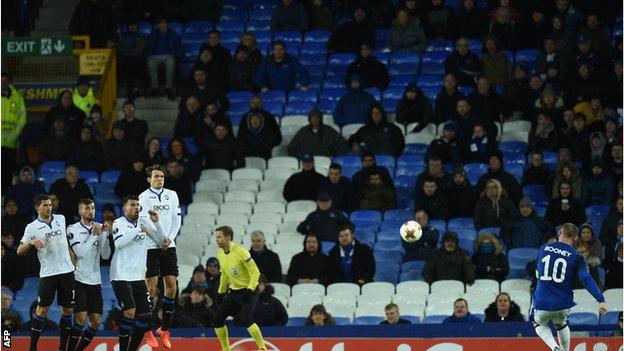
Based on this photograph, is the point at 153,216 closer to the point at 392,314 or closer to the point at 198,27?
the point at 392,314

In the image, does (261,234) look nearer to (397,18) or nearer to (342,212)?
(342,212)

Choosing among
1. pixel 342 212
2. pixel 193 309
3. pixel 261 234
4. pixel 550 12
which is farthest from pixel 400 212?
pixel 550 12

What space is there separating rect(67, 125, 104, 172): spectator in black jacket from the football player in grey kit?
7585 millimetres

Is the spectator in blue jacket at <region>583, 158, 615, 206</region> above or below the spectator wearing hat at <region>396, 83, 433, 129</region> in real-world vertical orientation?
below

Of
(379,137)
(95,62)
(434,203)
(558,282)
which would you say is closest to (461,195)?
(434,203)

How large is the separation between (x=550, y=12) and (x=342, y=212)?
256 inches

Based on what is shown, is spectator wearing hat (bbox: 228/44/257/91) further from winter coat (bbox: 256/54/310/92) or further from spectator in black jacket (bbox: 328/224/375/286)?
spectator in black jacket (bbox: 328/224/375/286)

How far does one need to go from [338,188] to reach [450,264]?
2880mm

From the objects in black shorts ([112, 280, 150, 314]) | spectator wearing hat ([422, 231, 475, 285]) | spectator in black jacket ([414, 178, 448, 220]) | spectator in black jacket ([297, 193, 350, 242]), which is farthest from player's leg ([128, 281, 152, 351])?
spectator in black jacket ([414, 178, 448, 220])

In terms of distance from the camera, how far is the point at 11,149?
88.1 feet

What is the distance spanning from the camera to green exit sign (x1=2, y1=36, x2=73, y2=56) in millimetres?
28312

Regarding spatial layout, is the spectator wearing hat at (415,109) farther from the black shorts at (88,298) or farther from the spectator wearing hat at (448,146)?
the black shorts at (88,298)

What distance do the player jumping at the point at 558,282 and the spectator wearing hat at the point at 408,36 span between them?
33.3ft

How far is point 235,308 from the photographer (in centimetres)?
1941
